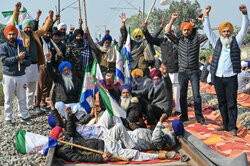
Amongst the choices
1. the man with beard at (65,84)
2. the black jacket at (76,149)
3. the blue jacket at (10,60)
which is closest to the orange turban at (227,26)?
the black jacket at (76,149)

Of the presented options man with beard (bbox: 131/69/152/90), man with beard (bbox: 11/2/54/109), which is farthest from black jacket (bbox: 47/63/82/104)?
man with beard (bbox: 131/69/152/90)

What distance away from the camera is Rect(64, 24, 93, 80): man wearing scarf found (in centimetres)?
893

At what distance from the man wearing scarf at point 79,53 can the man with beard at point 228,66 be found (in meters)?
3.87

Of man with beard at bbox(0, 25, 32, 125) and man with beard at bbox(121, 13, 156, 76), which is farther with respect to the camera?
man with beard at bbox(121, 13, 156, 76)

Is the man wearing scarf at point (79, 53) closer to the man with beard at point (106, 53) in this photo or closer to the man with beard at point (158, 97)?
the man with beard at point (106, 53)

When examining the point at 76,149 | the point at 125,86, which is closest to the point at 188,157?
the point at 76,149

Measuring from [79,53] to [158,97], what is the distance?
2934mm

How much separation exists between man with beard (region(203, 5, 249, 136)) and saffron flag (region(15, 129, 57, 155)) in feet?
11.2

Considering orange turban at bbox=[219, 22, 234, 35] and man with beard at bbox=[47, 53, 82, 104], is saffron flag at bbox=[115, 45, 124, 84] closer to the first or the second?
man with beard at bbox=[47, 53, 82, 104]

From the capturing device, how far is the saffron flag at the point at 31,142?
5.18 metres

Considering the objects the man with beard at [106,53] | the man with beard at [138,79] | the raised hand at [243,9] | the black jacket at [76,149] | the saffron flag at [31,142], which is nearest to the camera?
the black jacket at [76,149]

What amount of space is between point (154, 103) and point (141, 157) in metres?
2.33

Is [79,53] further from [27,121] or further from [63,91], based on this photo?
[27,121]

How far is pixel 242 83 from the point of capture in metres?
11.0
